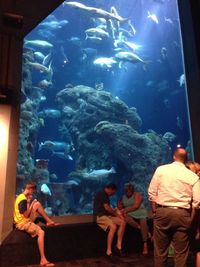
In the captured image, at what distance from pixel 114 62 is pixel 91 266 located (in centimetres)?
1467

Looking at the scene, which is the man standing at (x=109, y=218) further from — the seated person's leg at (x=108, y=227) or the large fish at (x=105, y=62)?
the large fish at (x=105, y=62)

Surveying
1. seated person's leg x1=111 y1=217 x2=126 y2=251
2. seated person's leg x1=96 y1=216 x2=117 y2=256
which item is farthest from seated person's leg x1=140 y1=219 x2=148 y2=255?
seated person's leg x1=96 y1=216 x2=117 y2=256

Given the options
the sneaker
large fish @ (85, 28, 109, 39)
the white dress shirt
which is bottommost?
the sneaker

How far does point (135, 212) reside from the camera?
5730 mm

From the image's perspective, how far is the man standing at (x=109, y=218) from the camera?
5160 millimetres

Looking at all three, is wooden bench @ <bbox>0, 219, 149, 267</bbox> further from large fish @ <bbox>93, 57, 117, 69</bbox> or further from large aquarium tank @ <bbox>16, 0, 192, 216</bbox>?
large fish @ <bbox>93, 57, 117, 69</bbox>

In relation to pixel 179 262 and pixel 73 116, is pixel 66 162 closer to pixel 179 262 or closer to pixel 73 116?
pixel 73 116

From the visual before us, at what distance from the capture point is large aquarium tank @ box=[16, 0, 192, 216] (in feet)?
39.7

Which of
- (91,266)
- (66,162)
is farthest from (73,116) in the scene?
(91,266)

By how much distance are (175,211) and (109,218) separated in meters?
2.48

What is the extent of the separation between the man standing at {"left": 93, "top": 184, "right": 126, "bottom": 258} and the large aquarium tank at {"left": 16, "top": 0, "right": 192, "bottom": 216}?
439 cm

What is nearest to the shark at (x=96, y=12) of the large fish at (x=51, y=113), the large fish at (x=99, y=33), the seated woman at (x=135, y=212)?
the large fish at (x=99, y=33)

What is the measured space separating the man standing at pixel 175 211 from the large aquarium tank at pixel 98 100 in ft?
22.1

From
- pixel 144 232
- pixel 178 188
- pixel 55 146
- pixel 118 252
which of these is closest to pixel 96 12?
pixel 55 146
